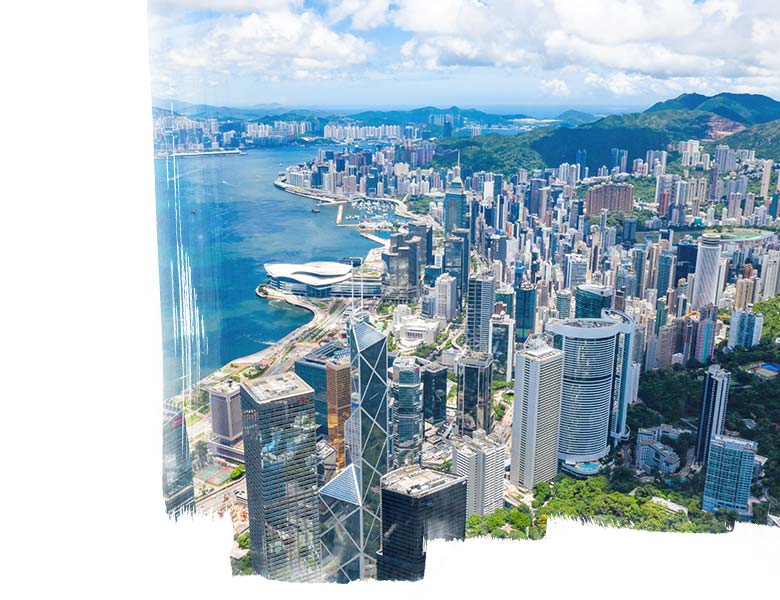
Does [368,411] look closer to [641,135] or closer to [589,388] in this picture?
[589,388]

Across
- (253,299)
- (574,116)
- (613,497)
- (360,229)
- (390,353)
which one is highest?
(574,116)

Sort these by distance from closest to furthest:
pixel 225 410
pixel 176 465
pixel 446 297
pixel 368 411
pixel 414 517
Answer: pixel 414 517
pixel 176 465
pixel 225 410
pixel 368 411
pixel 446 297

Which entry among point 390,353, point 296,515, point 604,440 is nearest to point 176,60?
point 390,353

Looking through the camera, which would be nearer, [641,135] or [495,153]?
[641,135]

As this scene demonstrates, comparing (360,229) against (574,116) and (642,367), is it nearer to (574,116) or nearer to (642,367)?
(574,116)

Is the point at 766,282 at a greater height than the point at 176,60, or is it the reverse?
the point at 176,60

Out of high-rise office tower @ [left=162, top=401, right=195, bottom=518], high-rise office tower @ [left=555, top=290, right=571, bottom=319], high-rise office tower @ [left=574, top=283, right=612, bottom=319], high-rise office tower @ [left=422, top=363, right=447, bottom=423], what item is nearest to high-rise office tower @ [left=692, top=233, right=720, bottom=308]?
high-rise office tower @ [left=574, top=283, right=612, bottom=319]

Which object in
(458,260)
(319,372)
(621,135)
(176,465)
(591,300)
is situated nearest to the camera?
(176,465)

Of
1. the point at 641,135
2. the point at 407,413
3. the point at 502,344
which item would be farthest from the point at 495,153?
the point at 407,413
